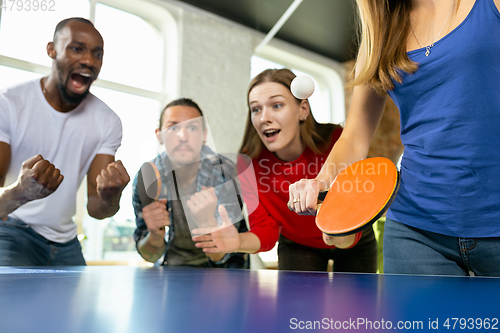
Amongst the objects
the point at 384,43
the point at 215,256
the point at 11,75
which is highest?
the point at 11,75

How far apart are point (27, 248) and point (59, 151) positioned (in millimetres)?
282

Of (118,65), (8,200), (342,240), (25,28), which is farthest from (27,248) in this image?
(118,65)

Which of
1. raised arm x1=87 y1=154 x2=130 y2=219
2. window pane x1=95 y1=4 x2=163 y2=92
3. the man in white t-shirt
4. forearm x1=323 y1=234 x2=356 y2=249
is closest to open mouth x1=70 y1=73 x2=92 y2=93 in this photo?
the man in white t-shirt

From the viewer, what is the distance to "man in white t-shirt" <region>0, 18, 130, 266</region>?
39.8 inches

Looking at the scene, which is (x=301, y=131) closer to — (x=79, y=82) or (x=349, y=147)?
(x=349, y=147)

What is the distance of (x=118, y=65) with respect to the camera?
2660 mm

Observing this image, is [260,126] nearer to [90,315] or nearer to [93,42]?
[93,42]

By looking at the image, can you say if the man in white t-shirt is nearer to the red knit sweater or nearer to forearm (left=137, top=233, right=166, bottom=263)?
forearm (left=137, top=233, right=166, bottom=263)

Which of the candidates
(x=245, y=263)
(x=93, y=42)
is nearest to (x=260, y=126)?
(x=245, y=263)

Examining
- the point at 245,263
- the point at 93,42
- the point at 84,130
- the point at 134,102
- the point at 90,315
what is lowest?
the point at 245,263

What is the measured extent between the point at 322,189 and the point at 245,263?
756mm

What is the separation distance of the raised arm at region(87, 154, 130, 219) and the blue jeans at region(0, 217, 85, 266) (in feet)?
0.43

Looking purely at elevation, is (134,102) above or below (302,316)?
above

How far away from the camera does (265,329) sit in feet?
0.74
